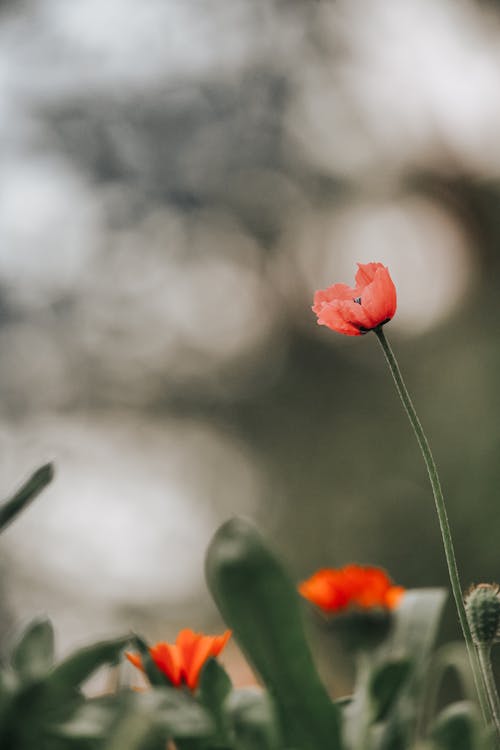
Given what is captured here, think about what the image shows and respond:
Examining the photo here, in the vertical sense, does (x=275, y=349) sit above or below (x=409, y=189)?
below

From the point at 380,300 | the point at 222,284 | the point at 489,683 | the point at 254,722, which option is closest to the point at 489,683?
the point at 489,683

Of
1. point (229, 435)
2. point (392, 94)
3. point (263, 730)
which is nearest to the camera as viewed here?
point (263, 730)

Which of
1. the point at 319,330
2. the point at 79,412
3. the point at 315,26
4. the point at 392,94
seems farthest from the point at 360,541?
the point at 315,26

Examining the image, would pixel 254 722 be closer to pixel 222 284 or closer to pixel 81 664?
pixel 81 664

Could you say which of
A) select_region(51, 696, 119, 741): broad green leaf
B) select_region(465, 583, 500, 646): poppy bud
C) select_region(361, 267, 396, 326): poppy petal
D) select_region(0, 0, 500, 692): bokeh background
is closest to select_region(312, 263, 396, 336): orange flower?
select_region(361, 267, 396, 326): poppy petal

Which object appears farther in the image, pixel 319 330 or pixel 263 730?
pixel 319 330

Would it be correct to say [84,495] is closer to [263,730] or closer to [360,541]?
[360,541]
